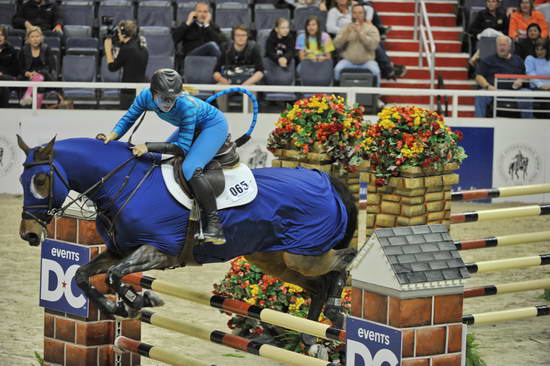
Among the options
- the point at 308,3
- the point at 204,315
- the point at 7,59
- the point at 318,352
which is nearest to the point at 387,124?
the point at 318,352

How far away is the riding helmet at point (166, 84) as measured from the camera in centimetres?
658

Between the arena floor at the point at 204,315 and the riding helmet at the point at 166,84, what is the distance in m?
2.19

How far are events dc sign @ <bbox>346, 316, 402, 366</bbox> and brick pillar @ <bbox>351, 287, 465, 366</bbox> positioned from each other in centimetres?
3

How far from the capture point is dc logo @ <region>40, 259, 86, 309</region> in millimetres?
7090

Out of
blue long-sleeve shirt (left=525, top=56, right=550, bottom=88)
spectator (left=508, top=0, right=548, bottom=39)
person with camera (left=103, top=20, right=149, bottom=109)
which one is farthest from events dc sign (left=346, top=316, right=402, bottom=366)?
spectator (left=508, top=0, right=548, bottom=39)

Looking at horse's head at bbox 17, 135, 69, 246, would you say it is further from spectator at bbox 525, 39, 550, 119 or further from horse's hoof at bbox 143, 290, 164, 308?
spectator at bbox 525, 39, 550, 119

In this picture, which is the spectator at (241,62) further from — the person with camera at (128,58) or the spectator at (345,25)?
the spectator at (345,25)

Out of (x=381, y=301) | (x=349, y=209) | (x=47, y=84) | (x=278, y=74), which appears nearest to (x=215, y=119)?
(x=349, y=209)

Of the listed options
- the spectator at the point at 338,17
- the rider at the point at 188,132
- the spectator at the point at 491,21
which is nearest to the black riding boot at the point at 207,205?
the rider at the point at 188,132

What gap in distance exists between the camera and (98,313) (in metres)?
7.15

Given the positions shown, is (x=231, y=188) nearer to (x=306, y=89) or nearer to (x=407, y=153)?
(x=407, y=153)

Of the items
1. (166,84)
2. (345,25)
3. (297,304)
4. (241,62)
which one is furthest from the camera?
(345,25)

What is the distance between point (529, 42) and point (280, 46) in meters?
3.52

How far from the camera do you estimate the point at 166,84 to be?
21.6 feet
